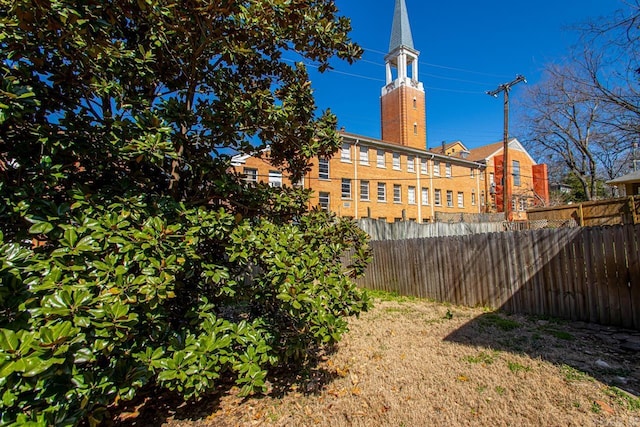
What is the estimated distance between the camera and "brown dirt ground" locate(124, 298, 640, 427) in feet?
8.63

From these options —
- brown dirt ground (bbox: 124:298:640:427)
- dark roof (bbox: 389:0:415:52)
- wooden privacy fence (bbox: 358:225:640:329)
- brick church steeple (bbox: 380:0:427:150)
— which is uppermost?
dark roof (bbox: 389:0:415:52)

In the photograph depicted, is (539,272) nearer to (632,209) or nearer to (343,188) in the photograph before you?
(632,209)

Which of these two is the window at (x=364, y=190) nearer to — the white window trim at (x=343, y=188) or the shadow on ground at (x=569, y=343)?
the white window trim at (x=343, y=188)

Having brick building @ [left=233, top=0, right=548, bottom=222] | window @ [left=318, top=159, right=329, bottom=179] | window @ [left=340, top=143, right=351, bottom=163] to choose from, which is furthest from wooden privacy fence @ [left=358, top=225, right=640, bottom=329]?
window @ [left=340, top=143, right=351, bottom=163]

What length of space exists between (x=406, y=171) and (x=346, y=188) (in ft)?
22.3

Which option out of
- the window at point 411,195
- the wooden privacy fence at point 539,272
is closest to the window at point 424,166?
the window at point 411,195

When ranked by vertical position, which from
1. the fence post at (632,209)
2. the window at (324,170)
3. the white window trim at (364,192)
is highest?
the window at (324,170)

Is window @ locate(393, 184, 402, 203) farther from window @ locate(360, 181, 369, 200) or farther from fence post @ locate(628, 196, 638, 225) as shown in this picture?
fence post @ locate(628, 196, 638, 225)

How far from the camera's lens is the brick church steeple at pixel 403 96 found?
33.2 meters

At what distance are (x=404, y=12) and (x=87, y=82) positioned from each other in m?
43.6

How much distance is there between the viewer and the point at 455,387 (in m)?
3.08

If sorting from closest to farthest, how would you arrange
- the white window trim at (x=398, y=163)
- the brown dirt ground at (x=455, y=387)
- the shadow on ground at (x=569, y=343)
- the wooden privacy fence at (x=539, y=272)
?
the brown dirt ground at (x=455, y=387), the shadow on ground at (x=569, y=343), the wooden privacy fence at (x=539, y=272), the white window trim at (x=398, y=163)

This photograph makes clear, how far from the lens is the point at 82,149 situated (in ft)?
7.69

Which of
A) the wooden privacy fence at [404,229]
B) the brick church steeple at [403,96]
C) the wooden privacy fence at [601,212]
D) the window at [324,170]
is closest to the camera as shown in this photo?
the wooden privacy fence at [601,212]
